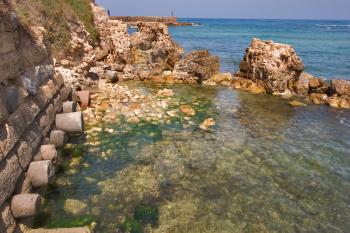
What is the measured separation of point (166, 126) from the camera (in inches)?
515

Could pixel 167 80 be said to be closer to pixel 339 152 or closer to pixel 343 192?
pixel 339 152

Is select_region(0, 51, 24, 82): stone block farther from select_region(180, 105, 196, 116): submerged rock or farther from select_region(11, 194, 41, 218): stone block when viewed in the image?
select_region(180, 105, 196, 116): submerged rock

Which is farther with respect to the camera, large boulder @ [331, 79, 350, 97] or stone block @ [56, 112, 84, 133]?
large boulder @ [331, 79, 350, 97]

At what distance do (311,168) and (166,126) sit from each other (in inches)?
→ 240

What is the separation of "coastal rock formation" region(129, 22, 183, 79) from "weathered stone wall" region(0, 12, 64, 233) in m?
12.1

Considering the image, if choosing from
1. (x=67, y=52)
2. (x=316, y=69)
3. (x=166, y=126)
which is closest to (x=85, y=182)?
(x=166, y=126)

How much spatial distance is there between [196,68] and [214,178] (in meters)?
14.2

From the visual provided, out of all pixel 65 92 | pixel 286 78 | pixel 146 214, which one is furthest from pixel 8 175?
pixel 286 78

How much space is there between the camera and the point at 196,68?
72.5ft

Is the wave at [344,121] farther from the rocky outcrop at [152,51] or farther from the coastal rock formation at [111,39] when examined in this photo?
the coastal rock formation at [111,39]

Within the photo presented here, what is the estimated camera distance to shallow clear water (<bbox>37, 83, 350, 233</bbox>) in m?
7.32

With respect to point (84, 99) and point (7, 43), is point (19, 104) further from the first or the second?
point (84, 99)

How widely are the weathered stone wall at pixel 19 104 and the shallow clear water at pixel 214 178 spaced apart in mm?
1254

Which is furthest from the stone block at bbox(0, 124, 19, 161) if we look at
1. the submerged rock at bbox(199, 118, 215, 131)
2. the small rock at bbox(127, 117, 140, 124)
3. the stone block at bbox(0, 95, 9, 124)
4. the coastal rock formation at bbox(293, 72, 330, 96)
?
the coastal rock formation at bbox(293, 72, 330, 96)
